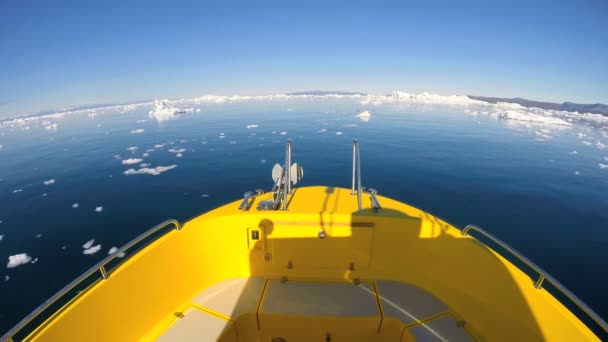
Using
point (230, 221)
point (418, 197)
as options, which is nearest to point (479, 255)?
point (230, 221)

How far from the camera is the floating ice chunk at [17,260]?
6953mm

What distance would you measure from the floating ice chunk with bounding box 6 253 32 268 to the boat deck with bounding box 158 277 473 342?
7748mm

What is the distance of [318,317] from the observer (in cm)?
317

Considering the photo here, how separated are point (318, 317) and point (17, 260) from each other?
31.9 ft

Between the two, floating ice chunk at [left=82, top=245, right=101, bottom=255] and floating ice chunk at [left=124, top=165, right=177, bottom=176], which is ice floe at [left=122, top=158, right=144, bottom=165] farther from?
floating ice chunk at [left=82, top=245, right=101, bottom=255]

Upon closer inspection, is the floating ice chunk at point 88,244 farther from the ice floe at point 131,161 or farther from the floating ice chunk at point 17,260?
the ice floe at point 131,161

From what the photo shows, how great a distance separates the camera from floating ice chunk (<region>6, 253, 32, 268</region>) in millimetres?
6953

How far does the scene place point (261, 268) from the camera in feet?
12.8

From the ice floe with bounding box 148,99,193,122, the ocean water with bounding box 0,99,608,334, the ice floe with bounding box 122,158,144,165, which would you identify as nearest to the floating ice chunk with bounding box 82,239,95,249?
the ocean water with bounding box 0,99,608,334

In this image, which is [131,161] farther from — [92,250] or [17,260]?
[92,250]

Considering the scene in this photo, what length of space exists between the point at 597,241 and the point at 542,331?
9.10 meters

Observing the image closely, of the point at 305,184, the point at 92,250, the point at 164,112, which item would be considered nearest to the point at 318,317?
the point at 92,250

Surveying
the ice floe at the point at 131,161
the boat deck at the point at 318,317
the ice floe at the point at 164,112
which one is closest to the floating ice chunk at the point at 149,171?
the ice floe at the point at 131,161

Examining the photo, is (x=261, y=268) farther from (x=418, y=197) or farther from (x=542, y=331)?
(x=418, y=197)
